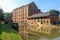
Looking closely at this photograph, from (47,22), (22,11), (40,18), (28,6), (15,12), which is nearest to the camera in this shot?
(47,22)

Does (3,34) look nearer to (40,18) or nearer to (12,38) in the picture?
(12,38)

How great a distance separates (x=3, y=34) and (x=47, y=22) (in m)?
23.1

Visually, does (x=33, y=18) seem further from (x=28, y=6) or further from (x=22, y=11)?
(x=22, y=11)

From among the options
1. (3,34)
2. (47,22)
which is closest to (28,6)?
(47,22)

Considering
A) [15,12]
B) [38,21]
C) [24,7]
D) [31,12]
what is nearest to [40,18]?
[38,21]

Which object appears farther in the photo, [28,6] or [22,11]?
[22,11]

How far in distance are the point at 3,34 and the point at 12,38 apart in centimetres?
16

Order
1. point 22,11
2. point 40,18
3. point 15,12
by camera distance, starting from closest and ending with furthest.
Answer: point 40,18
point 22,11
point 15,12

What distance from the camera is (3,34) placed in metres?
1.71

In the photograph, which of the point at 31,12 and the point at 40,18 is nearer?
the point at 40,18

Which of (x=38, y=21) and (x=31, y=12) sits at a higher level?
(x=31, y=12)

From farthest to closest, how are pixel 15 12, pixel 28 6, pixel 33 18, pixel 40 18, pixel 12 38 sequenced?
pixel 15 12
pixel 28 6
pixel 33 18
pixel 40 18
pixel 12 38

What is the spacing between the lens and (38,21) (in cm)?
2712

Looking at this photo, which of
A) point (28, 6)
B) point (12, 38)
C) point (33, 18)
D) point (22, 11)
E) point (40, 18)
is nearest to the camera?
point (12, 38)
